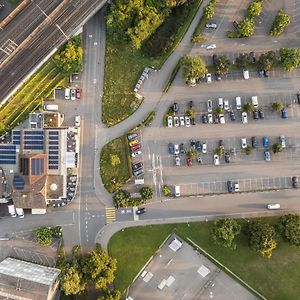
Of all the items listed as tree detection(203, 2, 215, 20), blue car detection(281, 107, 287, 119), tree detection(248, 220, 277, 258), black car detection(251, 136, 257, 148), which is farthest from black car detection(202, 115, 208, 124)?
tree detection(248, 220, 277, 258)

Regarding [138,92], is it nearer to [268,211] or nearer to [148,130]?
[148,130]

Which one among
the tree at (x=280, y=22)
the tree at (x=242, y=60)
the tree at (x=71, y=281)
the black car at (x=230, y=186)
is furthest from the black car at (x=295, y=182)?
the tree at (x=71, y=281)

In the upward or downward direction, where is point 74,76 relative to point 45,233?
upward

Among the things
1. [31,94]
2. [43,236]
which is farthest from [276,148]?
[31,94]

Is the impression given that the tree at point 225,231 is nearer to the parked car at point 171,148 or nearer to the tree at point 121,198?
the parked car at point 171,148

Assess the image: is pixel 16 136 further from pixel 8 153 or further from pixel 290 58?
pixel 290 58

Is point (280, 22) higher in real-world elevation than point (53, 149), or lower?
higher

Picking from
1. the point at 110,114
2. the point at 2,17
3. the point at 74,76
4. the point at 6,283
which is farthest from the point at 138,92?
the point at 6,283

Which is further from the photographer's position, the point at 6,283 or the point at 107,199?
the point at 107,199
